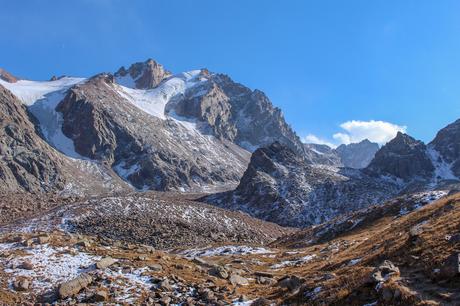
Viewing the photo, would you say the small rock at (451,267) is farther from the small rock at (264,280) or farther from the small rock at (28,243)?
the small rock at (28,243)

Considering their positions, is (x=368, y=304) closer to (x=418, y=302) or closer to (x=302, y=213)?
(x=418, y=302)

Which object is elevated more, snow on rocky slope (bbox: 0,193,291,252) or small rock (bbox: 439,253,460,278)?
small rock (bbox: 439,253,460,278)

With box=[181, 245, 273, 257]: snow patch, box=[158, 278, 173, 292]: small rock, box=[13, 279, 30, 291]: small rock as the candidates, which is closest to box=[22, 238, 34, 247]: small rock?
box=[13, 279, 30, 291]: small rock

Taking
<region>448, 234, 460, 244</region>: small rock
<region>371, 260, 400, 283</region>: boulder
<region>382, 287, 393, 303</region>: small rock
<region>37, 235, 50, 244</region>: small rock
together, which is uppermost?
<region>448, 234, 460, 244</region>: small rock

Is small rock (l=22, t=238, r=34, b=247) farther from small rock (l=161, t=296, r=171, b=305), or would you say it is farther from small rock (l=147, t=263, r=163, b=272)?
small rock (l=161, t=296, r=171, b=305)

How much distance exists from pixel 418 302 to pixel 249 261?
123 ft

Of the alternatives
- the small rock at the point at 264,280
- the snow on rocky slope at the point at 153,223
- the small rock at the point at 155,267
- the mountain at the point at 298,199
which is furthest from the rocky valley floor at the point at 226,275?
the mountain at the point at 298,199

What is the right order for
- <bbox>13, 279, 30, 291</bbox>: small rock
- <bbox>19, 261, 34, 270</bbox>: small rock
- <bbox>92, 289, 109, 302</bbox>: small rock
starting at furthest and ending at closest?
1. <bbox>19, 261, 34, 270</bbox>: small rock
2. <bbox>13, 279, 30, 291</bbox>: small rock
3. <bbox>92, 289, 109, 302</bbox>: small rock

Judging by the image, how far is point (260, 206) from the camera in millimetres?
183125

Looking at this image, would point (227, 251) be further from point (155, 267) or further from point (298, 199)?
point (298, 199)

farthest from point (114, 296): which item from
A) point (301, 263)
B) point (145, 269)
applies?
point (301, 263)

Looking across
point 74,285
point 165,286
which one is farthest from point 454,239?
point 74,285

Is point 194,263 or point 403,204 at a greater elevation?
point 403,204

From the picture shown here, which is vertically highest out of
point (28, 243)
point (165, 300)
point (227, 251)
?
point (28, 243)
